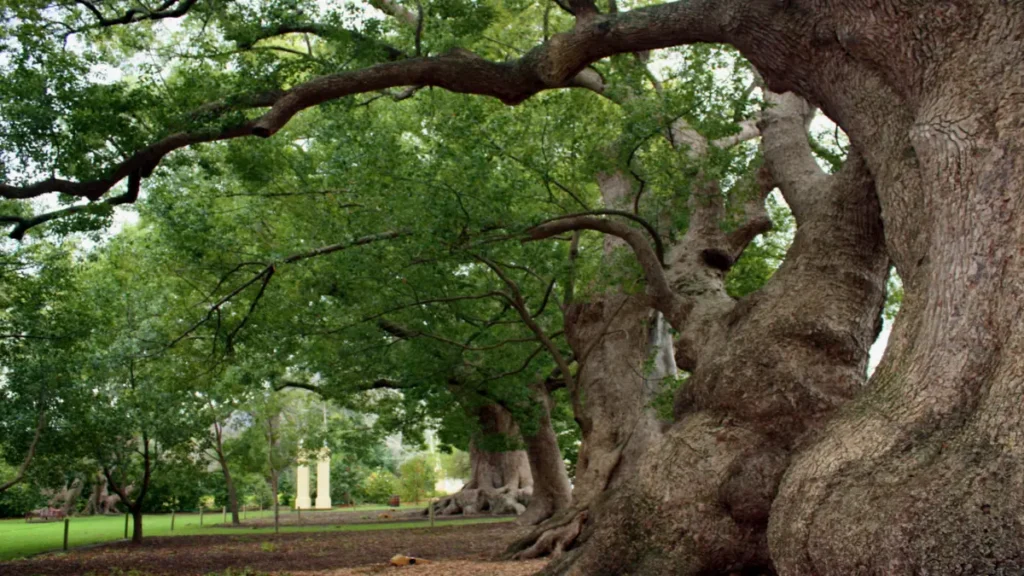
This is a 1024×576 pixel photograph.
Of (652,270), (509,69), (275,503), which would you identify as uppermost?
(509,69)

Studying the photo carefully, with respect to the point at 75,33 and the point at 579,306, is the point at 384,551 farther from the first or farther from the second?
the point at 75,33

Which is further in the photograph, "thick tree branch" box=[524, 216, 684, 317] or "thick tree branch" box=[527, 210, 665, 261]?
"thick tree branch" box=[527, 210, 665, 261]

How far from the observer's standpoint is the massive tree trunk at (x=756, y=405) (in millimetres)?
6062

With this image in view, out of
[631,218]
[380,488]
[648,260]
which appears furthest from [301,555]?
[380,488]

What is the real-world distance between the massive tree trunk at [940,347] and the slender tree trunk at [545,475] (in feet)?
43.0

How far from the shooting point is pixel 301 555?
1399cm

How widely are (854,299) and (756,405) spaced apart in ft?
3.88

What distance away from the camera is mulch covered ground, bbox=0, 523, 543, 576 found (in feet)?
36.6

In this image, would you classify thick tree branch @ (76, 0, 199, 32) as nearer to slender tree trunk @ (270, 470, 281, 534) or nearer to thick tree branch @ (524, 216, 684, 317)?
thick tree branch @ (524, 216, 684, 317)

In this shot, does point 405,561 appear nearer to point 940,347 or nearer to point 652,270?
point 652,270

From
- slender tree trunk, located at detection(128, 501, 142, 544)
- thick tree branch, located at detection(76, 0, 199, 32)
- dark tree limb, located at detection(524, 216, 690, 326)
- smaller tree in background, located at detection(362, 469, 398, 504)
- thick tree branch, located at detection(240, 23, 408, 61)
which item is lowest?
slender tree trunk, located at detection(128, 501, 142, 544)

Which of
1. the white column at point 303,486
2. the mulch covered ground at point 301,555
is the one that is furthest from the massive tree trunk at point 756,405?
the white column at point 303,486

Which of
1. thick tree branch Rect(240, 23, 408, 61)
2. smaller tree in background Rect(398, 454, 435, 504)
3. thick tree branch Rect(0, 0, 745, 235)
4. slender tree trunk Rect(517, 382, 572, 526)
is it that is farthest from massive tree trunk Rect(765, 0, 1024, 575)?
smaller tree in background Rect(398, 454, 435, 504)

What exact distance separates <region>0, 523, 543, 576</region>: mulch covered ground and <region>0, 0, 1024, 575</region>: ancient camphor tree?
4.38 metres
